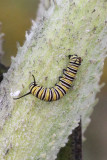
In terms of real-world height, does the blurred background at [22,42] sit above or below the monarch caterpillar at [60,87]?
above

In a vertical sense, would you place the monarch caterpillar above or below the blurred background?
below

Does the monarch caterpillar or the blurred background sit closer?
the monarch caterpillar

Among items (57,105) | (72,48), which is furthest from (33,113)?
(72,48)

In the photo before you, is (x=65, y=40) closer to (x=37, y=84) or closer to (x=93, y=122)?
(x=37, y=84)

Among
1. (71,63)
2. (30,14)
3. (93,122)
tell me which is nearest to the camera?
(71,63)
